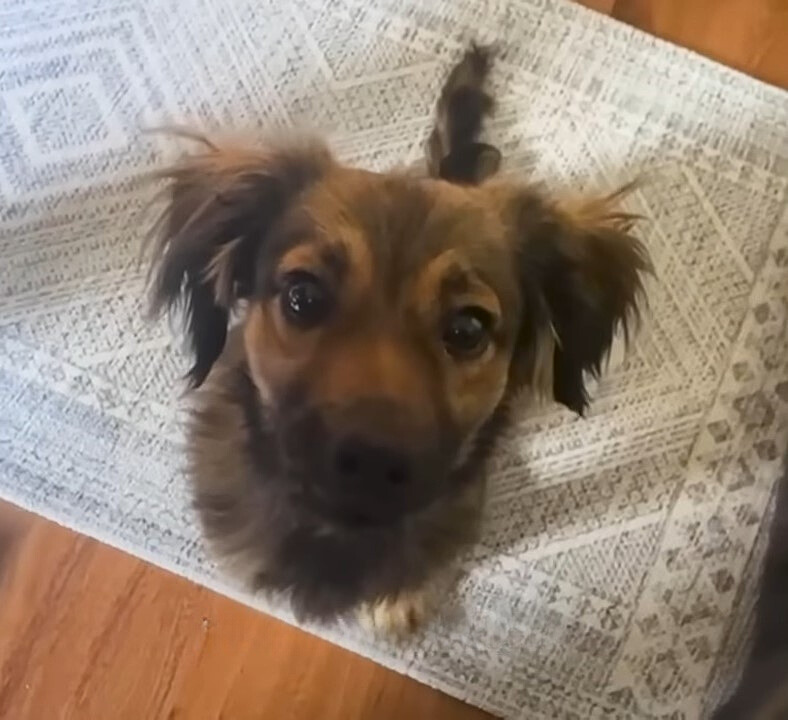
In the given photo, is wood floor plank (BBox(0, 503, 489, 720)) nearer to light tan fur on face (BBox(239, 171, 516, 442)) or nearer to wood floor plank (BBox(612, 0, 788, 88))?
light tan fur on face (BBox(239, 171, 516, 442))

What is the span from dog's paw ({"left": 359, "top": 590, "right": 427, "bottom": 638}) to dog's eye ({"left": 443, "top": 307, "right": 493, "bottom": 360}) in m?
0.38

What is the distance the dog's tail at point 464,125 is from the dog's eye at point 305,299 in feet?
1.12

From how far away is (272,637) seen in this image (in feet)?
5.08

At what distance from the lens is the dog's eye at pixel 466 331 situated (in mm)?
1227

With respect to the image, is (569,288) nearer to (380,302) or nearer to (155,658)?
(380,302)

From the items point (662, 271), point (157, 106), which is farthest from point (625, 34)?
point (157, 106)

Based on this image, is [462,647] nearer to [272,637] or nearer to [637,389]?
[272,637]

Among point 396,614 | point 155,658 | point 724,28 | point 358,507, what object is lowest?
point 155,658

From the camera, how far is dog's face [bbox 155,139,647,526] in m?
1.21

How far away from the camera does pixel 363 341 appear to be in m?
1.21

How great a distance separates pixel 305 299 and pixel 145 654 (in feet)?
1.82

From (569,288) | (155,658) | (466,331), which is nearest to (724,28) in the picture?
(569,288)

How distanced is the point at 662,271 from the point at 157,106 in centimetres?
71

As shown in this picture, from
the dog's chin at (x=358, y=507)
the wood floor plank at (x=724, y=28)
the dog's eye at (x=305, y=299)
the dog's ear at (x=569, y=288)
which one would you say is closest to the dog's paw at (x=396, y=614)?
the dog's chin at (x=358, y=507)
